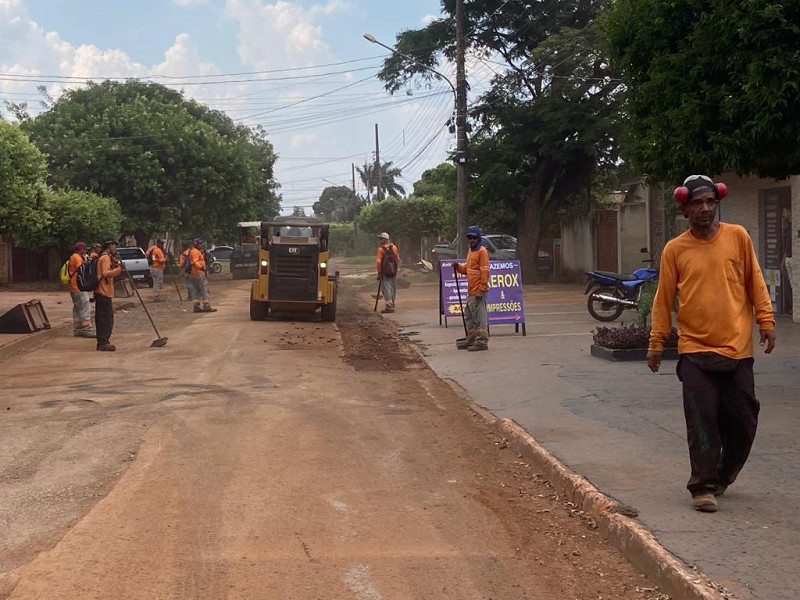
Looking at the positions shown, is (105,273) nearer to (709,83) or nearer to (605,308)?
(605,308)

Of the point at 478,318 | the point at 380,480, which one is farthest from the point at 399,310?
the point at 380,480

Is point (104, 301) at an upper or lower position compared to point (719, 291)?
lower

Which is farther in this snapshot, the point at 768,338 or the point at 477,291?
the point at 477,291

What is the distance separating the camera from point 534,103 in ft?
103

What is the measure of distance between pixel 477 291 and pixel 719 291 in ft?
28.9

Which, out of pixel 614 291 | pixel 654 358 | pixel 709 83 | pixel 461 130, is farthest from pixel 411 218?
pixel 654 358

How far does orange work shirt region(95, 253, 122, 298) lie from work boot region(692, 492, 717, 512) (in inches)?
464

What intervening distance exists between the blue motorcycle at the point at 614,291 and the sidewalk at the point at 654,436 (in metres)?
2.16

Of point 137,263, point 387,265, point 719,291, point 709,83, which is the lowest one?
point 137,263

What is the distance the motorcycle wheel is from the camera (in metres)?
18.8

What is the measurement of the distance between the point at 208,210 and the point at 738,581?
141 feet

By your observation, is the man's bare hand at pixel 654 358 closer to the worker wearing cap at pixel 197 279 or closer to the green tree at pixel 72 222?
the worker wearing cap at pixel 197 279

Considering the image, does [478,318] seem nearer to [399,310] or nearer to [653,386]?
[653,386]

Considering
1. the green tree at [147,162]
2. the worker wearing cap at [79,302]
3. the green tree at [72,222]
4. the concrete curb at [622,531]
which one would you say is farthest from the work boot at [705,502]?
the green tree at [147,162]
